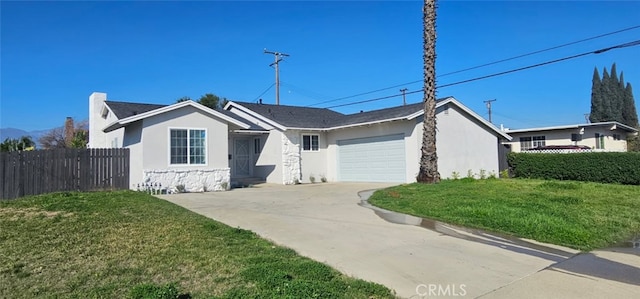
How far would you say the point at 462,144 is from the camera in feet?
68.1

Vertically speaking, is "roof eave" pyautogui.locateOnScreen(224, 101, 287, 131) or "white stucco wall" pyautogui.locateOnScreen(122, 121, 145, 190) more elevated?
"roof eave" pyautogui.locateOnScreen(224, 101, 287, 131)

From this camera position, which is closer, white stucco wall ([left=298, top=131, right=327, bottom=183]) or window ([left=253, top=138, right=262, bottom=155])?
white stucco wall ([left=298, top=131, right=327, bottom=183])

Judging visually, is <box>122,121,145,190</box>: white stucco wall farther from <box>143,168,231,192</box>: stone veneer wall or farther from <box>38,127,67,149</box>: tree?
<box>38,127,67,149</box>: tree

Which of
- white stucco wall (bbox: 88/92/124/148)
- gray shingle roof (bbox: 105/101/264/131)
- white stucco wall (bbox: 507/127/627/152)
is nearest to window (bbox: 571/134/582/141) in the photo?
white stucco wall (bbox: 507/127/627/152)

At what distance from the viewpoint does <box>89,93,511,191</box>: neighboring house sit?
16.0 metres

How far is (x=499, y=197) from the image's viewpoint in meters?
11.6

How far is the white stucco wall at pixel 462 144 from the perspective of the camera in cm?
1975

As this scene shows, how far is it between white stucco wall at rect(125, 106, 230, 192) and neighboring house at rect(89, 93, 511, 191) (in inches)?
1.5

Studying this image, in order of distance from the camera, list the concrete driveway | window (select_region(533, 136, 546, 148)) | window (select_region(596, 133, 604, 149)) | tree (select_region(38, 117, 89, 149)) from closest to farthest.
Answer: the concrete driveway, window (select_region(596, 133, 604, 149)), window (select_region(533, 136, 546, 148)), tree (select_region(38, 117, 89, 149))

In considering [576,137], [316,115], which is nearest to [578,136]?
[576,137]

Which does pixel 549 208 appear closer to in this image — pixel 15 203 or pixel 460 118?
pixel 460 118

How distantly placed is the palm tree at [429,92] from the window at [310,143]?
25.7ft

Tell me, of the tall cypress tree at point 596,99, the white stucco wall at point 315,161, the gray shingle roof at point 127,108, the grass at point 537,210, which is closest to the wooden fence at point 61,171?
the gray shingle roof at point 127,108

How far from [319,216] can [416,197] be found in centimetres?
389
